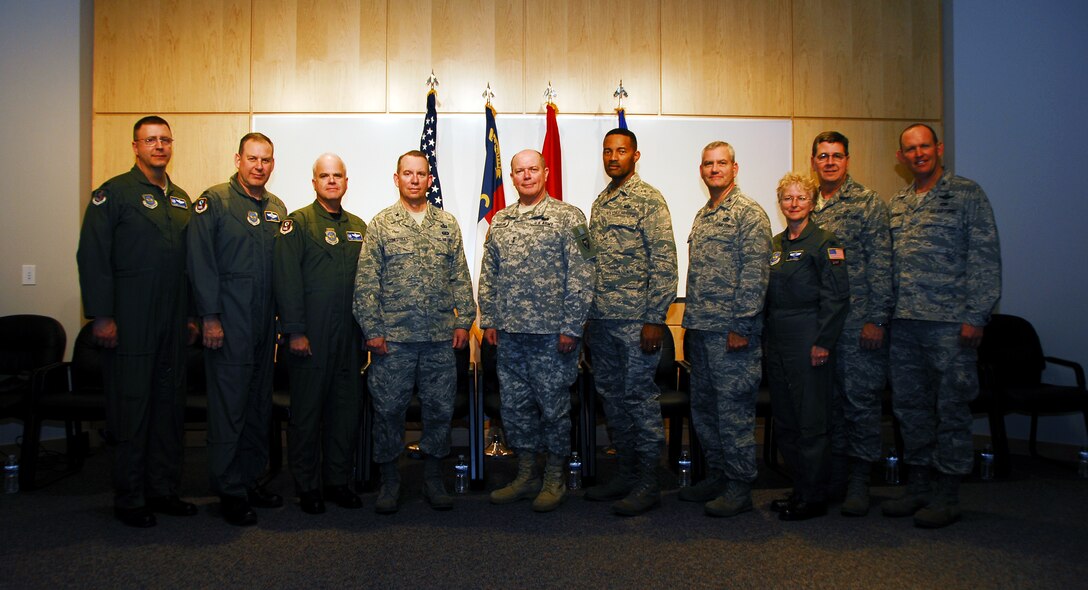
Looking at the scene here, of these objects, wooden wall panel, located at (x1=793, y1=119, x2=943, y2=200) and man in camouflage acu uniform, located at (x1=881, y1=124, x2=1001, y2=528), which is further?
wooden wall panel, located at (x1=793, y1=119, x2=943, y2=200)

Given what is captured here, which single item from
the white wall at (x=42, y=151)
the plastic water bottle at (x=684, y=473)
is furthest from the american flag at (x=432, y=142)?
the white wall at (x=42, y=151)

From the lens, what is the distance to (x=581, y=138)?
16.8ft

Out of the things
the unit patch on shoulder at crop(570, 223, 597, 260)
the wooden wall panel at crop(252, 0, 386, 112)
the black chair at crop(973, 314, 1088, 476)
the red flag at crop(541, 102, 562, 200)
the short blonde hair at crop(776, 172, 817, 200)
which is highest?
the wooden wall panel at crop(252, 0, 386, 112)

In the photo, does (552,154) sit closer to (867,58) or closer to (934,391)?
(867,58)

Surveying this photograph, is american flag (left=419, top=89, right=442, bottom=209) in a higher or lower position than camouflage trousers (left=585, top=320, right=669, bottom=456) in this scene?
higher

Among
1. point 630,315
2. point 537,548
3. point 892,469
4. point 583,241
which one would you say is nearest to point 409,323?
point 583,241

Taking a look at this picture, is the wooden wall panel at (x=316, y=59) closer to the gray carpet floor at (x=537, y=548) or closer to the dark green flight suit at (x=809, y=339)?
the gray carpet floor at (x=537, y=548)

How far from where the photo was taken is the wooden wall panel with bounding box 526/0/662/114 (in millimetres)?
5133

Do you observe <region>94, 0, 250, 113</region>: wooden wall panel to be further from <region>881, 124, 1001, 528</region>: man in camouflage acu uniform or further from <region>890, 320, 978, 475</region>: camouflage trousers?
<region>890, 320, 978, 475</region>: camouflage trousers

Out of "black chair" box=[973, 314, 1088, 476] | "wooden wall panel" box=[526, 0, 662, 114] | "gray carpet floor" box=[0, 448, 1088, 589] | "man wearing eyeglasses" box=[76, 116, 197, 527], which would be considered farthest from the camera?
"wooden wall panel" box=[526, 0, 662, 114]

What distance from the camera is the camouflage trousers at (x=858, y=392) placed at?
330cm

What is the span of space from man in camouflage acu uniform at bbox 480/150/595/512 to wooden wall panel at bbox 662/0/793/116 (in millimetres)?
2327

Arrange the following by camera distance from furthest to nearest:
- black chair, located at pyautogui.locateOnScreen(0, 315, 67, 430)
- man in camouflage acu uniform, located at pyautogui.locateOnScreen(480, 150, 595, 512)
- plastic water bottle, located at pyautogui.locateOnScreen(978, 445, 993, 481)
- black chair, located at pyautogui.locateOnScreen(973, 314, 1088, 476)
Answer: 1. black chair, located at pyautogui.locateOnScreen(0, 315, 67, 430)
2. black chair, located at pyautogui.locateOnScreen(973, 314, 1088, 476)
3. plastic water bottle, located at pyautogui.locateOnScreen(978, 445, 993, 481)
4. man in camouflage acu uniform, located at pyautogui.locateOnScreen(480, 150, 595, 512)

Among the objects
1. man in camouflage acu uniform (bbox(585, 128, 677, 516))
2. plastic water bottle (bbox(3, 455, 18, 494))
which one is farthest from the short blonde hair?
plastic water bottle (bbox(3, 455, 18, 494))
